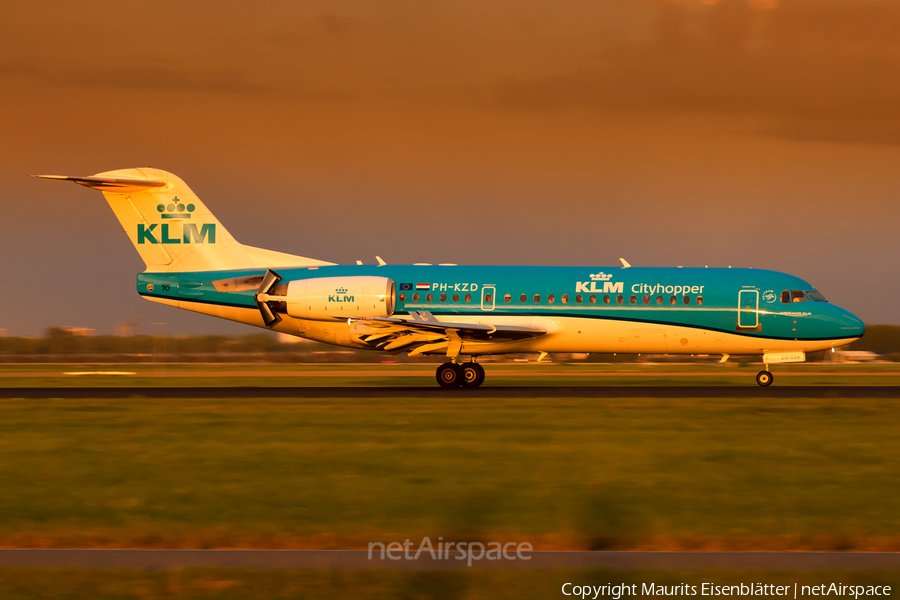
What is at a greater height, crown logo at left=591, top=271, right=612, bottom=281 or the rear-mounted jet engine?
crown logo at left=591, top=271, right=612, bottom=281

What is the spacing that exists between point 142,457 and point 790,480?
33.3 feet

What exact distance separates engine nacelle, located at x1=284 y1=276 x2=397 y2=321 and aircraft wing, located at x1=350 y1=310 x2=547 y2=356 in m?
0.73

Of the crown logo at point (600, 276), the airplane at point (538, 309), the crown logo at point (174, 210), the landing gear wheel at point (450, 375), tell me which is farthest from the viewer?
the crown logo at point (174, 210)

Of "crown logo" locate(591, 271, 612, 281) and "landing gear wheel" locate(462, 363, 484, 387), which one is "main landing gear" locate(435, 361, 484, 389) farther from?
"crown logo" locate(591, 271, 612, 281)

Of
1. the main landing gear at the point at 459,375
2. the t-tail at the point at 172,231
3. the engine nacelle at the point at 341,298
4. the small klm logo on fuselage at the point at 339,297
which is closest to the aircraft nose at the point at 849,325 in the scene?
the main landing gear at the point at 459,375

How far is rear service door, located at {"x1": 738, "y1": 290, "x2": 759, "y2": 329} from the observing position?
30328 mm

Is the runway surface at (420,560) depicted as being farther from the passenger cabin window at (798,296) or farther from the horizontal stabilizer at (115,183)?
the horizontal stabilizer at (115,183)

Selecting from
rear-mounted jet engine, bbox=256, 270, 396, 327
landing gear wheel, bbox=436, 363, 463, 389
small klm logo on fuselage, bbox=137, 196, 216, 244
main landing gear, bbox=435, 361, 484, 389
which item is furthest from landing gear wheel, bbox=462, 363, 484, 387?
small klm logo on fuselage, bbox=137, 196, 216, 244

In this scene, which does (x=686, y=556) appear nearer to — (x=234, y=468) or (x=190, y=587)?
(x=190, y=587)

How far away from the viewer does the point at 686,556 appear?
8008mm

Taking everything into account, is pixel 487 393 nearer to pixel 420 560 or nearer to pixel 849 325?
pixel 849 325

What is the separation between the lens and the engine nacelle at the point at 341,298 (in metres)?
30.4

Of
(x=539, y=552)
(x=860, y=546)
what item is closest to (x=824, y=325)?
(x=860, y=546)

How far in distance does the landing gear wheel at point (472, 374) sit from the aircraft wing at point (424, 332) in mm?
1073
